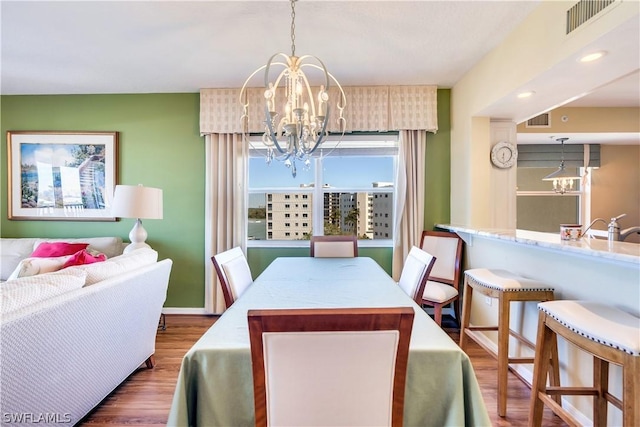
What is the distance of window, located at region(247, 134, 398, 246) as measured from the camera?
3.50 meters

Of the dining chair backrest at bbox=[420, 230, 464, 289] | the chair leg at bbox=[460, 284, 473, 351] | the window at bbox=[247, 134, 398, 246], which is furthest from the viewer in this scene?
the window at bbox=[247, 134, 398, 246]

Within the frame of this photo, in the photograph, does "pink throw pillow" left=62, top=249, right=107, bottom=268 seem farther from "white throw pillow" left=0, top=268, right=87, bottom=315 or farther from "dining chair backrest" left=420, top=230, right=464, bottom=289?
"dining chair backrest" left=420, top=230, right=464, bottom=289

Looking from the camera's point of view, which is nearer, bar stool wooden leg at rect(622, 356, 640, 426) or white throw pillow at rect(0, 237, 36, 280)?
bar stool wooden leg at rect(622, 356, 640, 426)

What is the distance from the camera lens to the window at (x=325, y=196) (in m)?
3.50

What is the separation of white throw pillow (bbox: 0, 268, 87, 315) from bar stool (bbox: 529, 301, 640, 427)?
230cm

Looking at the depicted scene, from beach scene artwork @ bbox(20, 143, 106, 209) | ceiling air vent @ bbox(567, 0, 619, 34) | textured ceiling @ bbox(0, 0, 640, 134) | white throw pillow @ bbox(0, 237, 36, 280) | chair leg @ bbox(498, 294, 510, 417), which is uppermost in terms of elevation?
textured ceiling @ bbox(0, 0, 640, 134)

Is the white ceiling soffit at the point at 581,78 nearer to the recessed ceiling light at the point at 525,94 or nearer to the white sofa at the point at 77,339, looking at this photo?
the recessed ceiling light at the point at 525,94

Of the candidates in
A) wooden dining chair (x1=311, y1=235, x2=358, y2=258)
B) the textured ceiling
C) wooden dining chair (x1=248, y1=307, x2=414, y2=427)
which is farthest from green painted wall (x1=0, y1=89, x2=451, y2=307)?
wooden dining chair (x1=248, y1=307, x2=414, y2=427)

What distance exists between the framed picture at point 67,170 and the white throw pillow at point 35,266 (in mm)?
1607

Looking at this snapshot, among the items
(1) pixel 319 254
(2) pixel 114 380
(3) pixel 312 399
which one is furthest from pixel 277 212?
(3) pixel 312 399

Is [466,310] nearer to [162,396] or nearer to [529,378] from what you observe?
[529,378]

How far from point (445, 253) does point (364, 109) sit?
1.72 metres

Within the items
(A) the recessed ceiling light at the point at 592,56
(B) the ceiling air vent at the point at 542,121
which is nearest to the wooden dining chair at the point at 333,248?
(A) the recessed ceiling light at the point at 592,56

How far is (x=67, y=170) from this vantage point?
11.1 ft
